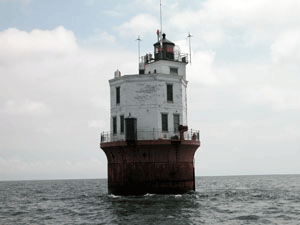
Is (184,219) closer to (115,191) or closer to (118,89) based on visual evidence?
(115,191)

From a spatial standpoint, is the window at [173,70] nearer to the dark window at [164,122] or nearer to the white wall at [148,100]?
the white wall at [148,100]

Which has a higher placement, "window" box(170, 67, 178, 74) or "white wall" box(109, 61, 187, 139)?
"window" box(170, 67, 178, 74)

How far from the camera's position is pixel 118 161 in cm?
3903

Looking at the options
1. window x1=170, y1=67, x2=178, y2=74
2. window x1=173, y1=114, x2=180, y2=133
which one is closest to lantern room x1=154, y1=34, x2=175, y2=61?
window x1=170, y1=67, x2=178, y2=74

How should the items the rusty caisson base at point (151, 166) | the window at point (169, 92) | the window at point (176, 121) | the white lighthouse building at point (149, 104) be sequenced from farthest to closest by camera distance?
the window at point (169, 92)
the window at point (176, 121)
the white lighthouse building at point (149, 104)
the rusty caisson base at point (151, 166)

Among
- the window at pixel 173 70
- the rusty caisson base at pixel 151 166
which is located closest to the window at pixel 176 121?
the rusty caisson base at pixel 151 166

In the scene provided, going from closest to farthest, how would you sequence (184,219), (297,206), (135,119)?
1. (184,219)
2. (297,206)
3. (135,119)

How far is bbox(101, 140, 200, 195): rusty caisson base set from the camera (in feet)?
123

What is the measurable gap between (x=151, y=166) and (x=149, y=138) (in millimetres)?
2988

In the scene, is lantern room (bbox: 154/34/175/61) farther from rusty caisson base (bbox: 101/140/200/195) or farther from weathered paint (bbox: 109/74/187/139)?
rusty caisson base (bbox: 101/140/200/195)

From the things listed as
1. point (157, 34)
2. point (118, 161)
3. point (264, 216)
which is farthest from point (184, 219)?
point (157, 34)

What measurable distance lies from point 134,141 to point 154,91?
5.97 metres

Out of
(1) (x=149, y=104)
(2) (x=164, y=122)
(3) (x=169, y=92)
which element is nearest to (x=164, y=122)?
(2) (x=164, y=122)

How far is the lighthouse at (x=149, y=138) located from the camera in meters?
37.5
